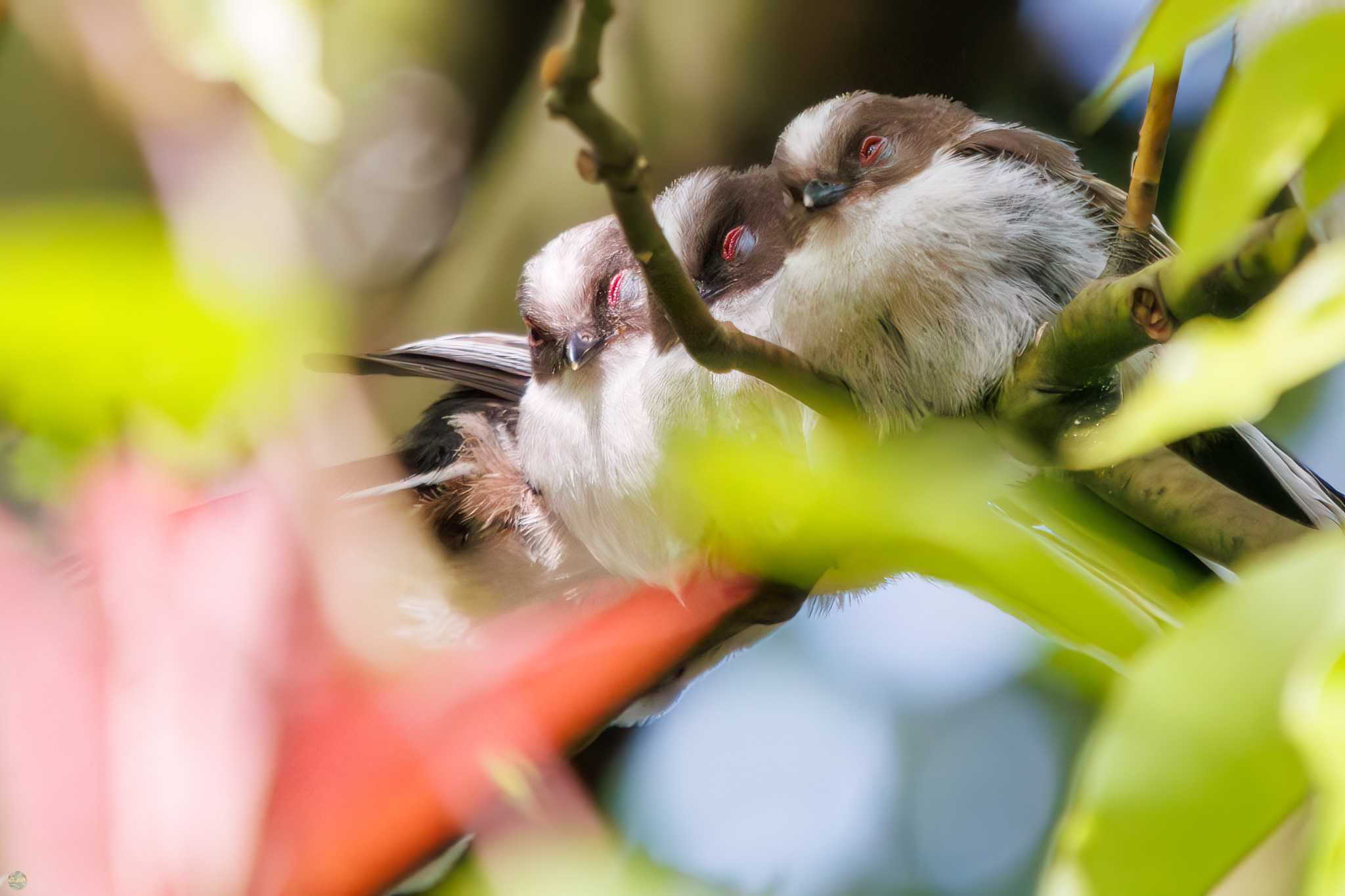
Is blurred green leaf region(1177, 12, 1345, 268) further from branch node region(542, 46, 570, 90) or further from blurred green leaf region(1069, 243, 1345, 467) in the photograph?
branch node region(542, 46, 570, 90)

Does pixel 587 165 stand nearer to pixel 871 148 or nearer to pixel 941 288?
pixel 941 288

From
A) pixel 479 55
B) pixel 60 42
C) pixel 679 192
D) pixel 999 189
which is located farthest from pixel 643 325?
pixel 60 42

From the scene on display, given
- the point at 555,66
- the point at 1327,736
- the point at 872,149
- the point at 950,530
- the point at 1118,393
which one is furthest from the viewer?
the point at 872,149

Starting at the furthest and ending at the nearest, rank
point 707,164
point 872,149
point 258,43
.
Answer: point 707,164 < point 872,149 < point 258,43

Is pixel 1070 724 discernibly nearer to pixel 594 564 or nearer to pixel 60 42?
pixel 594 564

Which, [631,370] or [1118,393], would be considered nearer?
[1118,393]

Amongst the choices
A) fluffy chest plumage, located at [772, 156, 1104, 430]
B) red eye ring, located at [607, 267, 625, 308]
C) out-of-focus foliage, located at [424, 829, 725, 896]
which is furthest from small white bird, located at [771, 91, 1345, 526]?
out-of-focus foliage, located at [424, 829, 725, 896]

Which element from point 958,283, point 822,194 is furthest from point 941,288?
point 822,194

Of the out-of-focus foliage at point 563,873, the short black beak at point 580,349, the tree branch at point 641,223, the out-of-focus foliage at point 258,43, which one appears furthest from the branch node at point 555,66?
the short black beak at point 580,349

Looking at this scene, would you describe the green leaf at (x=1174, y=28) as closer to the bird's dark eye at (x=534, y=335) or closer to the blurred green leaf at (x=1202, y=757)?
the blurred green leaf at (x=1202, y=757)
